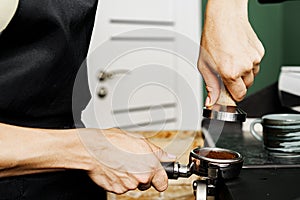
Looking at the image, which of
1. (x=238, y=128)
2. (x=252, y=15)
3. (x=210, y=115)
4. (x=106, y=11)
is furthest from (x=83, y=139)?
(x=252, y=15)

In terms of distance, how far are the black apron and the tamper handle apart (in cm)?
27

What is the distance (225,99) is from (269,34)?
2.07m

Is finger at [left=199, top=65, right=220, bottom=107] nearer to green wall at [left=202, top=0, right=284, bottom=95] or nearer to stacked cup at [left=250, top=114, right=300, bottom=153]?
stacked cup at [left=250, top=114, right=300, bottom=153]

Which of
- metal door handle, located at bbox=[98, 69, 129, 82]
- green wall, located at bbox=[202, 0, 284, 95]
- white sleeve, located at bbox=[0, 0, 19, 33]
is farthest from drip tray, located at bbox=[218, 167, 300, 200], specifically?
green wall, located at bbox=[202, 0, 284, 95]

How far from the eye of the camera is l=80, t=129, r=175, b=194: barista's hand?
0.81 m

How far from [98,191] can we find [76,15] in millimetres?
354

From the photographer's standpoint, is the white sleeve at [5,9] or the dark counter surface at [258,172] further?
the dark counter surface at [258,172]

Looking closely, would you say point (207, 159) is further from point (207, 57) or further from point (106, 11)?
point (106, 11)

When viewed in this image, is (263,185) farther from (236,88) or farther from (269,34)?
(269,34)

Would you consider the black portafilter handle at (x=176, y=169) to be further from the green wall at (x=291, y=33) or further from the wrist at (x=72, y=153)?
the green wall at (x=291, y=33)

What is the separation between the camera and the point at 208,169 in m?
0.77

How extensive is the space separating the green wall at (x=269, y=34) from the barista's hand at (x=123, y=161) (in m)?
2.11

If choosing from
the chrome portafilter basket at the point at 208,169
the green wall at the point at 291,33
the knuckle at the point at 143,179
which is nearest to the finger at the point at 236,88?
the chrome portafilter basket at the point at 208,169

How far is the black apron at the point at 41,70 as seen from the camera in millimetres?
801
